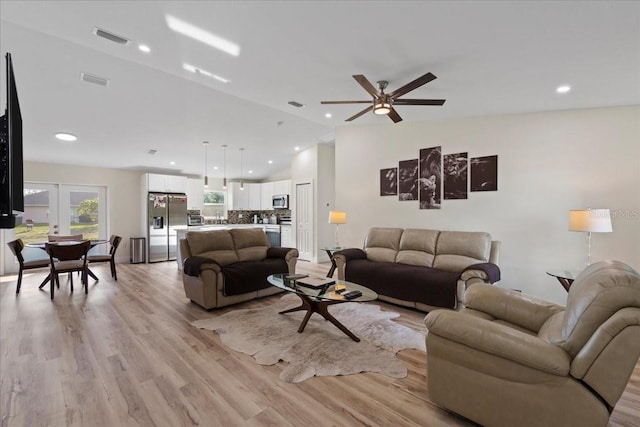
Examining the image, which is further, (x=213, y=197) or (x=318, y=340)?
(x=213, y=197)

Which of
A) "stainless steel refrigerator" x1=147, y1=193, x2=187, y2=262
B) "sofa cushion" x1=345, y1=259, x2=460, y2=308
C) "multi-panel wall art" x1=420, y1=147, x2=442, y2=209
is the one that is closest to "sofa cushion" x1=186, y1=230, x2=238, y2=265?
"sofa cushion" x1=345, y1=259, x2=460, y2=308

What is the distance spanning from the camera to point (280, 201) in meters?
8.08

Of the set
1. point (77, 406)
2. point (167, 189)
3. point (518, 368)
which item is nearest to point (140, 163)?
point (167, 189)

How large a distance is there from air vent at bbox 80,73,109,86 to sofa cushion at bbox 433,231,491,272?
504 centimetres

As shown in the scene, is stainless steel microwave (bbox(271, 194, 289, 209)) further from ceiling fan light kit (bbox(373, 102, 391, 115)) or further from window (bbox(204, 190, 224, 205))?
ceiling fan light kit (bbox(373, 102, 391, 115))

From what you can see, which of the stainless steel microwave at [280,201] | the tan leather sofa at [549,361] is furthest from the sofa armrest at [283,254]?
the stainless steel microwave at [280,201]

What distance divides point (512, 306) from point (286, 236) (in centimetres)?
632

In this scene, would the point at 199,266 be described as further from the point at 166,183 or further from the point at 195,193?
the point at 195,193

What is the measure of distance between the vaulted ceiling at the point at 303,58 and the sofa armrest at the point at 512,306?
208 centimetres

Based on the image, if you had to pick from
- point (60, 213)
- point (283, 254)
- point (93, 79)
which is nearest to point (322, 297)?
point (283, 254)

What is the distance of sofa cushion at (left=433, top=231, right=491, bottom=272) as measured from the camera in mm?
3713

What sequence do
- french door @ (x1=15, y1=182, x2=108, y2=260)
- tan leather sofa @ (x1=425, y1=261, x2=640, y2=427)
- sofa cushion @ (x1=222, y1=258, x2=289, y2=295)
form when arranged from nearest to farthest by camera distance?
tan leather sofa @ (x1=425, y1=261, x2=640, y2=427), sofa cushion @ (x1=222, y1=258, x2=289, y2=295), french door @ (x1=15, y1=182, x2=108, y2=260)

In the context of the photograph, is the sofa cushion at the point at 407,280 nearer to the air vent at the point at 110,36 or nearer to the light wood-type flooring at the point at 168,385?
the light wood-type flooring at the point at 168,385

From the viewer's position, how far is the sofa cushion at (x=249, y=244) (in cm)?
448
